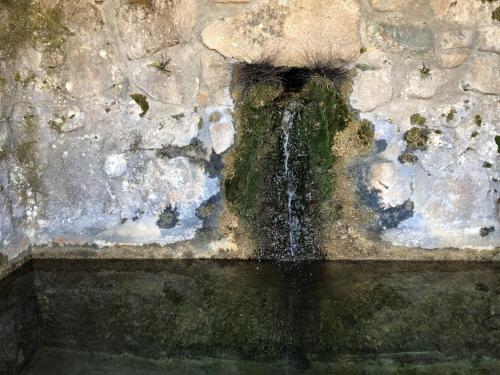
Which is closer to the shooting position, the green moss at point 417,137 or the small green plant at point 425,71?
the small green plant at point 425,71

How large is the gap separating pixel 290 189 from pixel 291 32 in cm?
83

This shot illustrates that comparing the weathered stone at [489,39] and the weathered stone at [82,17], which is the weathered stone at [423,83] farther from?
the weathered stone at [82,17]

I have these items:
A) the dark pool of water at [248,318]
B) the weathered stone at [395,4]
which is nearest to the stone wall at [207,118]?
the weathered stone at [395,4]

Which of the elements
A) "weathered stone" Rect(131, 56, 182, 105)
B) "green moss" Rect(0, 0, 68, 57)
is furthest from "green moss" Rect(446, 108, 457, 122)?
"green moss" Rect(0, 0, 68, 57)

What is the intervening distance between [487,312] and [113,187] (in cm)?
202

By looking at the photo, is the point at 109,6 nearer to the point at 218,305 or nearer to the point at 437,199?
the point at 218,305

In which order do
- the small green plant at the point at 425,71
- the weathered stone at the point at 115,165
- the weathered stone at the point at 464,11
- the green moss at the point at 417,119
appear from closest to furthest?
1. the weathered stone at the point at 464,11
2. the small green plant at the point at 425,71
3. the green moss at the point at 417,119
4. the weathered stone at the point at 115,165

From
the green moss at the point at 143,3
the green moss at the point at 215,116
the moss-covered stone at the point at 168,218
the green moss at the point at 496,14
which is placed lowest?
the moss-covered stone at the point at 168,218

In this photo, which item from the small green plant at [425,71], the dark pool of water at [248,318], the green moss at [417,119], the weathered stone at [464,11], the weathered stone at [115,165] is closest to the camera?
the dark pool of water at [248,318]

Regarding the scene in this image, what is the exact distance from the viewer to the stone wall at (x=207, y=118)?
2.46 metres

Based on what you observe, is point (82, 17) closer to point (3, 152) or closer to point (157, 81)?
point (157, 81)

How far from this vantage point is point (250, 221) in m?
2.79

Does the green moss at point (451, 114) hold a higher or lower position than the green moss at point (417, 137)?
higher

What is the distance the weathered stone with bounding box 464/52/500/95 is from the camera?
8.15ft
